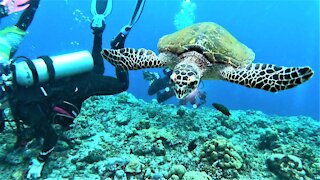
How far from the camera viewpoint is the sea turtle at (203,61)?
427cm

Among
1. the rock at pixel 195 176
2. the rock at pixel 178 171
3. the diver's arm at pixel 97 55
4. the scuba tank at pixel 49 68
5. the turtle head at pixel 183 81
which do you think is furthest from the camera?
the diver's arm at pixel 97 55

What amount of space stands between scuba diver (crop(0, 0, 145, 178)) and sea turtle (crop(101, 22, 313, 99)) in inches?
41.7

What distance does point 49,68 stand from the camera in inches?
209

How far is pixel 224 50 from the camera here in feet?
16.6

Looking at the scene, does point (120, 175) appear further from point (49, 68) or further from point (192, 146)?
point (49, 68)

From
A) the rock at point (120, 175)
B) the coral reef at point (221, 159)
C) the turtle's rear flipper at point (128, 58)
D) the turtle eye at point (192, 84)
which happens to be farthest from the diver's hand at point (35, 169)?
the turtle eye at point (192, 84)

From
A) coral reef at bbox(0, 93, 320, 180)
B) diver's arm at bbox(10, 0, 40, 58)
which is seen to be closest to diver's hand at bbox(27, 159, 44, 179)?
coral reef at bbox(0, 93, 320, 180)

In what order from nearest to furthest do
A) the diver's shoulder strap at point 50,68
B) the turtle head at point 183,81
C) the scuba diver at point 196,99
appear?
1. the turtle head at point 183,81
2. the diver's shoulder strap at point 50,68
3. the scuba diver at point 196,99

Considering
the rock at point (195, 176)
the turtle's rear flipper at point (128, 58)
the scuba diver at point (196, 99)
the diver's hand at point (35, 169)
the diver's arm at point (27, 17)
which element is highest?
the scuba diver at point (196, 99)

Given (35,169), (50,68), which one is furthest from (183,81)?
(35,169)

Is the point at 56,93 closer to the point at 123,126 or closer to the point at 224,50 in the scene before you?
the point at 123,126

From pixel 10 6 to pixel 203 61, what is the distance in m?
4.76

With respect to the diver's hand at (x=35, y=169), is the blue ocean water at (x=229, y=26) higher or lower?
higher

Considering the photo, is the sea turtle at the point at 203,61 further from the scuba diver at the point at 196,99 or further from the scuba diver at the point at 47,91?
the scuba diver at the point at 196,99
